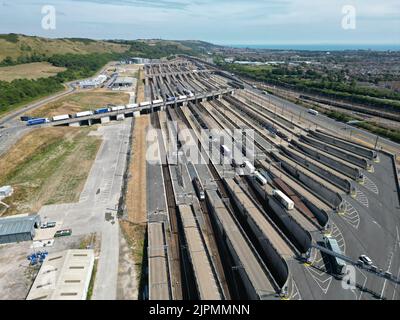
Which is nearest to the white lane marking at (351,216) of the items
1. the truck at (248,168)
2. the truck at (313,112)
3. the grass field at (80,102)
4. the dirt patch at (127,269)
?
the truck at (248,168)

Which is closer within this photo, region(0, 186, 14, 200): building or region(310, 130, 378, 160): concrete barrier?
region(0, 186, 14, 200): building

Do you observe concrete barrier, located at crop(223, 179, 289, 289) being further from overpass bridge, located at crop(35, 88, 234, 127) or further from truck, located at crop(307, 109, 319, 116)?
truck, located at crop(307, 109, 319, 116)

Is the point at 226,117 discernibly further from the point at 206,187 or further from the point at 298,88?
the point at 298,88

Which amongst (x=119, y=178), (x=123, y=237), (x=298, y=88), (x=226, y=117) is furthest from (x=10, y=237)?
(x=298, y=88)

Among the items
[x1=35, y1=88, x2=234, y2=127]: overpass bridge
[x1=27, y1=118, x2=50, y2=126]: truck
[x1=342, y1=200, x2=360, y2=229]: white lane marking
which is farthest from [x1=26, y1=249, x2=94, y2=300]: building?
[x1=35, y1=88, x2=234, y2=127]: overpass bridge

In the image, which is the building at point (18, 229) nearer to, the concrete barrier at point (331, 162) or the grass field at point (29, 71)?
the concrete barrier at point (331, 162)

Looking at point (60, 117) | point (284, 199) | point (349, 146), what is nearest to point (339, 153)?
point (349, 146)
